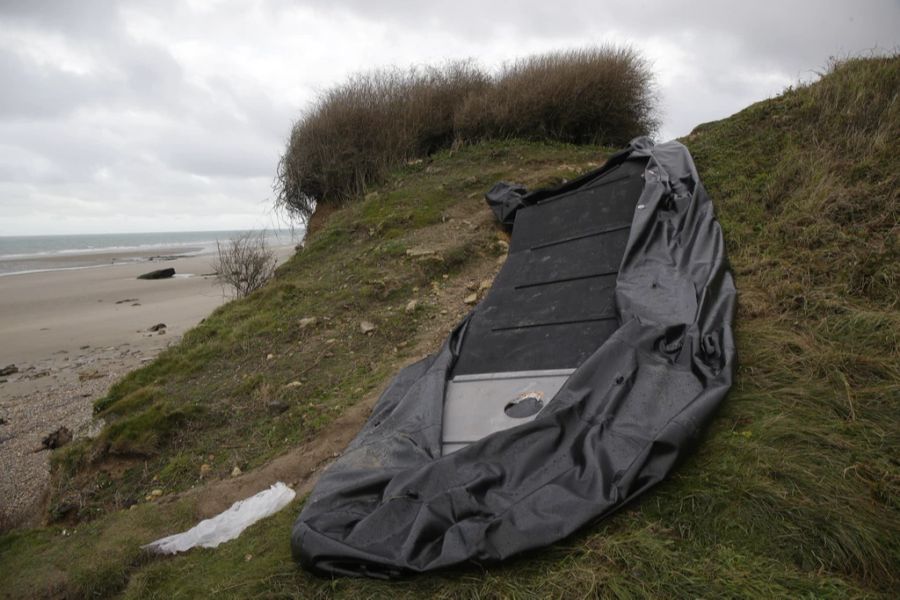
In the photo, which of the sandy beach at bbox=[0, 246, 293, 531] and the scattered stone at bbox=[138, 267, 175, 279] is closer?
the sandy beach at bbox=[0, 246, 293, 531]

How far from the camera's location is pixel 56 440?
198 inches

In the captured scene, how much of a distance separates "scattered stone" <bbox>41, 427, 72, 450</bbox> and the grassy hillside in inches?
14.9

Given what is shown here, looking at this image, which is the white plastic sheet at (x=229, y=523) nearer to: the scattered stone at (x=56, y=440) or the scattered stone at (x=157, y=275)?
the scattered stone at (x=56, y=440)

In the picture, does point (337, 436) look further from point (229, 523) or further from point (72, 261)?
point (72, 261)

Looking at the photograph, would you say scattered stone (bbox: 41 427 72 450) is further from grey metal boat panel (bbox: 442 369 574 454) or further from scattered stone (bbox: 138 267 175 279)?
scattered stone (bbox: 138 267 175 279)

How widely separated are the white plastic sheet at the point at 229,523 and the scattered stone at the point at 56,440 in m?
2.76

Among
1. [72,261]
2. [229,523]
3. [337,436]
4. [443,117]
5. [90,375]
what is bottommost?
[90,375]

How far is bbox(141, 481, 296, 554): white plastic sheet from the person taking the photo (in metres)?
2.93

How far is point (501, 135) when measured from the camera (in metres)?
9.70

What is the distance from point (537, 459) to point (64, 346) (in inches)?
380

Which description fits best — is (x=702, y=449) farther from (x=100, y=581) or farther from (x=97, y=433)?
(x=97, y=433)

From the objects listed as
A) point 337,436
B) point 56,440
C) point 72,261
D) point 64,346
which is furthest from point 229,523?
point 72,261

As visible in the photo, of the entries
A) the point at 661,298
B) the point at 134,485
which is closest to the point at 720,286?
the point at 661,298

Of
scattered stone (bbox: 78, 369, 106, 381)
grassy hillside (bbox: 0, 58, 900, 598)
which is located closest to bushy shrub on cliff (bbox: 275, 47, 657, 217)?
grassy hillside (bbox: 0, 58, 900, 598)
